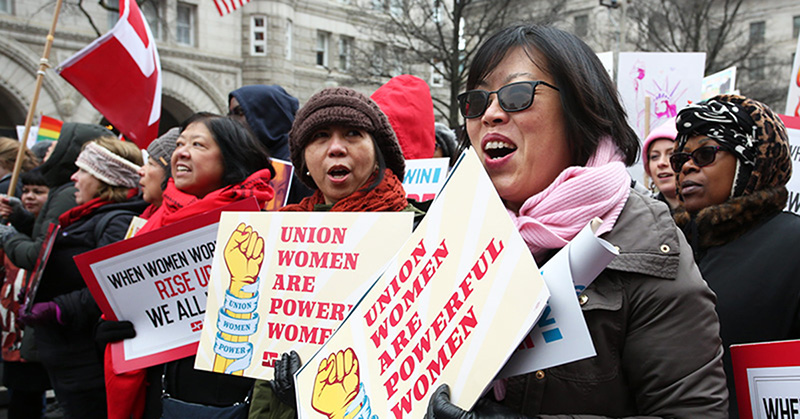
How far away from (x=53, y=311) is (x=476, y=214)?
3.27m

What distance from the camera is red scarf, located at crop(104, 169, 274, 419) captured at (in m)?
2.96

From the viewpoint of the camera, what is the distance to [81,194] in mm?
3984

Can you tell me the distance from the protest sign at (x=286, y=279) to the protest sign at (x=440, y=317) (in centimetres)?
51

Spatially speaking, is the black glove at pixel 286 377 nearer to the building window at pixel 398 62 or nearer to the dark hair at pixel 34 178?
the dark hair at pixel 34 178

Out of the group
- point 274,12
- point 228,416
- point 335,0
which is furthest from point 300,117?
point 335,0

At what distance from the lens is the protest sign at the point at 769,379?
63.1 inches

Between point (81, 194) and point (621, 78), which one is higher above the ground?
point (621, 78)

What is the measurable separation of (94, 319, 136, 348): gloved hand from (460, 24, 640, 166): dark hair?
216cm

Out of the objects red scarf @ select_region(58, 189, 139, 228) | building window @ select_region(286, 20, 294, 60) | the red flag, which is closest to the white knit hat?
red scarf @ select_region(58, 189, 139, 228)

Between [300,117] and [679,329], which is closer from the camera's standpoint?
[679,329]

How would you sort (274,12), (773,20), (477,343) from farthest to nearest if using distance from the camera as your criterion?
1. (773,20)
2. (274,12)
3. (477,343)

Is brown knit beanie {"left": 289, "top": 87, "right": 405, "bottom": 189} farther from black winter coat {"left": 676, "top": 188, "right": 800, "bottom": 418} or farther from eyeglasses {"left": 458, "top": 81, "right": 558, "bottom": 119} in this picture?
black winter coat {"left": 676, "top": 188, "right": 800, "bottom": 418}

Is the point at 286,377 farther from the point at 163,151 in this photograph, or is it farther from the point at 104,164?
the point at 104,164

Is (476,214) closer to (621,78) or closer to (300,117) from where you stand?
(300,117)
